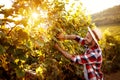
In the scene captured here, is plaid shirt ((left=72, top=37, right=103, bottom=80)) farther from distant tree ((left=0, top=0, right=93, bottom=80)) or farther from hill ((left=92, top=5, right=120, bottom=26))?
hill ((left=92, top=5, right=120, bottom=26))

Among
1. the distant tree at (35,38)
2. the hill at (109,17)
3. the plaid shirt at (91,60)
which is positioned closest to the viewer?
the distant tree at (35,38)

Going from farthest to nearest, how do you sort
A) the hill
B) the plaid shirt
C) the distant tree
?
the hill < the plaid shirt < the distant tree

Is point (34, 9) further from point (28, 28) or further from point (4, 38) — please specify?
point (4, 38)

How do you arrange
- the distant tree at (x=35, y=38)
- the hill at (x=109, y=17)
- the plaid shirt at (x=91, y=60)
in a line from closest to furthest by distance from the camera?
the distant tree at (x=35, y=38)
the plaid shirt at (x=91, y=60)
the hill at (x=109, y=17)

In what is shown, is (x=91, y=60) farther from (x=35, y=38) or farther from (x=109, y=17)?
(x=109, y=17)

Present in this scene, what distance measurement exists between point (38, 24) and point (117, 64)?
11.4 metres

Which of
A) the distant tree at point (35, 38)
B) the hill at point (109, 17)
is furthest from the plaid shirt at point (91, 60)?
the hill at point (109, 17)

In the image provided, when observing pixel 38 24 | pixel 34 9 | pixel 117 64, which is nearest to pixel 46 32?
pixel 38 24

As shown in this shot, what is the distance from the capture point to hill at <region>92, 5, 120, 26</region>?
264 ft

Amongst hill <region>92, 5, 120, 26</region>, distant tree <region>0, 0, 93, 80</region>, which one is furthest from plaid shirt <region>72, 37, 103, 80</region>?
hill <region>92, 5, 120, 26</region>

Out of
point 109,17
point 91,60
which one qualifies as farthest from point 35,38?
point 109,17

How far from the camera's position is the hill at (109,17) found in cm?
8044

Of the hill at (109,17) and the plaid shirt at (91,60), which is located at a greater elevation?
the plaid shirt at (91,60)

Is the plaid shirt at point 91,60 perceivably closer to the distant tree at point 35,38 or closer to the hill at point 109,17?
the distant tree at point 35,38
